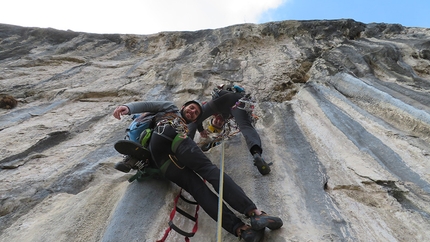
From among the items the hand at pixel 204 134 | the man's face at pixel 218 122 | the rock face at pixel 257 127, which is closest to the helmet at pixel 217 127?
the man's face at pixel 218 122

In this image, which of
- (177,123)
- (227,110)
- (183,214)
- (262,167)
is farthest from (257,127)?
(183,214)

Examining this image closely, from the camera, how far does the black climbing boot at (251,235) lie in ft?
8.73

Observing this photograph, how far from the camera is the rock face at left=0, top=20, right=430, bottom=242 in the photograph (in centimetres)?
309

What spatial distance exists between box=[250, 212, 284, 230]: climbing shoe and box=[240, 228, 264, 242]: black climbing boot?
0.15 feet

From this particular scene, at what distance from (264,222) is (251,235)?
161mm

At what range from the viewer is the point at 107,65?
9117 millimetres

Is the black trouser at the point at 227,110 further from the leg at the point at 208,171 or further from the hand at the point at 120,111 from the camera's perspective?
the leg at the point at 208,171

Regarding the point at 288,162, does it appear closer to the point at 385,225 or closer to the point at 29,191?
the point at 385,225

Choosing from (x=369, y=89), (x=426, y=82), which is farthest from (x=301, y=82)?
(x=426, y=82)

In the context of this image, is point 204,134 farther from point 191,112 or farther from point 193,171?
point 193,171

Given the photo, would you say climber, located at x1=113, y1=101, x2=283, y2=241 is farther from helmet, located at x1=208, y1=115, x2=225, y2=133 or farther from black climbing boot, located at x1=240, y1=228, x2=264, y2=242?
helmet, located at x1=208, y1=115, x2=225, y2=133

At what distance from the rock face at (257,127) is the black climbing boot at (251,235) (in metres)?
0.19

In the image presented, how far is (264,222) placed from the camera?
268 cm

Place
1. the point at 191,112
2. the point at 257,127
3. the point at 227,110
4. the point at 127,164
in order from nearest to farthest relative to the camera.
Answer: the point at 127,164
the point at 191,112
the point at 227,110
the point at 257,127
